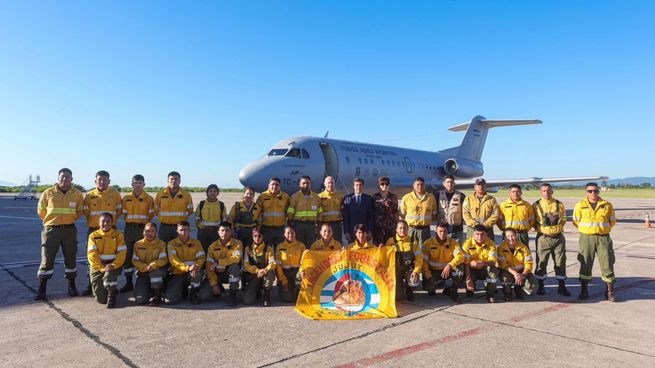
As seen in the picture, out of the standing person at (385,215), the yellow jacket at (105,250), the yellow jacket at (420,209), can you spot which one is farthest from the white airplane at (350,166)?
the yellow jacket at (105,250)

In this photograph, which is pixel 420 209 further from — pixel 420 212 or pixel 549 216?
pixel 549 216

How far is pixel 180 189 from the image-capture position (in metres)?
7.45

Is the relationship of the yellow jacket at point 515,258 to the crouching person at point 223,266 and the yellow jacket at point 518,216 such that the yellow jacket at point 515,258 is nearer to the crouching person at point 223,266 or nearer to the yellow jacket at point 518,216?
the yellow jacket at point 518,216

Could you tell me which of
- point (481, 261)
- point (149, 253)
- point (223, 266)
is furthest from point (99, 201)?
point (481, 261)

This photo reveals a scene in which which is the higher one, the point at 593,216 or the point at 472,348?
the point at 593,216

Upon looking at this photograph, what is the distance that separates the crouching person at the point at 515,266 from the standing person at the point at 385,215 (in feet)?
6.17

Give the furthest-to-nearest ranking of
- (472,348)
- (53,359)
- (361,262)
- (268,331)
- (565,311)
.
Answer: (361,262), (565,311), (268,331), (472,348), (53,359)

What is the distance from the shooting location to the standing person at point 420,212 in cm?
723

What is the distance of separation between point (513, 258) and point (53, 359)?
625cm

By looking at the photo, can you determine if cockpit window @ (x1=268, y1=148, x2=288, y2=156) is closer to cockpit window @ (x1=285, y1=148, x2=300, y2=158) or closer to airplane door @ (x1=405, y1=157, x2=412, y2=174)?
cockpit window @ (x1=285, y1=148, x2=300, y2=158)

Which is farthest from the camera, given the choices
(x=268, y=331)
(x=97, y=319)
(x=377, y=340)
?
(x=97, y=319)

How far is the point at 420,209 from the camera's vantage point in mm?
7254

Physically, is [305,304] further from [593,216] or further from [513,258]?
[593,216]

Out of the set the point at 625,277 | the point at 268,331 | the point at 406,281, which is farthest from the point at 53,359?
the point at 625,277
